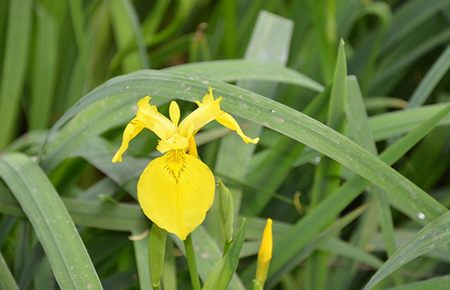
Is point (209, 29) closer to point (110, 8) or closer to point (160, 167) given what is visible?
point (110, 8)

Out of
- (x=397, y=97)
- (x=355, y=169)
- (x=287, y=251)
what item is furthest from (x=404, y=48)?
(x=355, y=169)

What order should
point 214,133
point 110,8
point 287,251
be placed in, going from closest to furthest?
point 287,251 < point 214,133 < point 110,8

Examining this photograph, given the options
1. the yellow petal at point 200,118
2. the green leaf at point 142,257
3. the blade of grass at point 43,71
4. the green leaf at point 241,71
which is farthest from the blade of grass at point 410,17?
the yellow petal at point 200,118

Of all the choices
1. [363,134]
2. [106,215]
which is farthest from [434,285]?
[106,215]

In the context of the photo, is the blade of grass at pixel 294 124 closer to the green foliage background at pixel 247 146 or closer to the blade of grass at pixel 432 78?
the green foliage background at pixel 247 146

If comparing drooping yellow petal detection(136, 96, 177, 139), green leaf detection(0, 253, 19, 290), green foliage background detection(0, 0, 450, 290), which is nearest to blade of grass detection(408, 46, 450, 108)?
green foliage background detection(0, 0, 450, 290)

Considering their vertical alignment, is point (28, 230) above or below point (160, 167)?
below

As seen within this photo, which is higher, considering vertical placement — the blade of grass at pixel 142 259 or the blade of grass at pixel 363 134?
the blade of grass at pixel 363 134

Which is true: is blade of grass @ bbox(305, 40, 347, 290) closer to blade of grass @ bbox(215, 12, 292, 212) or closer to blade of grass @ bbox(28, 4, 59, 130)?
blade of grass @ bbox(215, 12, 292, 212)
